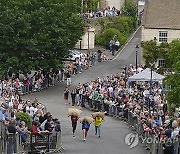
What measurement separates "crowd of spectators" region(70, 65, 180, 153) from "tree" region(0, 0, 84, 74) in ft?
15.7

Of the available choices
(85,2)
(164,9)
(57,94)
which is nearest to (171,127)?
(57,94)

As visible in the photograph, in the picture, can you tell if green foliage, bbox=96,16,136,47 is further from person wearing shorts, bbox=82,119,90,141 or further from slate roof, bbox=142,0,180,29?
person wearing shorts, bbox=82,119,90,141

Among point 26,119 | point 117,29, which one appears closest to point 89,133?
point 26,119

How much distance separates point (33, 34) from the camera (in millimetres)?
52438

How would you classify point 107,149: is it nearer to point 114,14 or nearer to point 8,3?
point 8,3

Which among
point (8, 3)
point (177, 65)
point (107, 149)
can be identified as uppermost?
point (8, 3)

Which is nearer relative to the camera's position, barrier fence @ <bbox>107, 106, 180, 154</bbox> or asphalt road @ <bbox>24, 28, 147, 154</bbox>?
barrier fence @ <bbox>107, 106, 180, 154</bbox>

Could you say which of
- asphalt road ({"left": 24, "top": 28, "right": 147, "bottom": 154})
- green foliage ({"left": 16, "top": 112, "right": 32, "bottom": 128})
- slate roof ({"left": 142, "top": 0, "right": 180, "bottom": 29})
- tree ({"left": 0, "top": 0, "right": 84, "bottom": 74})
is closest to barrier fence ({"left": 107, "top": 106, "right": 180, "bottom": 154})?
asphalt road ({"left": 24, "top": 28, "right": 147, "bottom": 154})

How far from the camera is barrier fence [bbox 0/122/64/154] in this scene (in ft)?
92.1

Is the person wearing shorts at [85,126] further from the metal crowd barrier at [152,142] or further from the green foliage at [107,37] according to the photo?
the green foliage at [107,37]

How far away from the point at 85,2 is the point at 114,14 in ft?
13.0

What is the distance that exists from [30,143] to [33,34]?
2367 centimetres

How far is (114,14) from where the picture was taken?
8188 cm

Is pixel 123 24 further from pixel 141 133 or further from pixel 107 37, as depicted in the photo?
pixel 141 133
